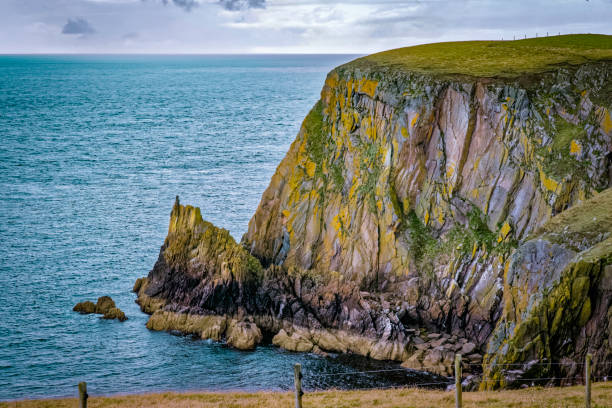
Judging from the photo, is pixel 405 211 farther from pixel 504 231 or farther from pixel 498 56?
pixel 498 56

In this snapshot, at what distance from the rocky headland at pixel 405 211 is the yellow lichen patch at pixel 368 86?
0.19 m

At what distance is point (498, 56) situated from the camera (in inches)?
2744

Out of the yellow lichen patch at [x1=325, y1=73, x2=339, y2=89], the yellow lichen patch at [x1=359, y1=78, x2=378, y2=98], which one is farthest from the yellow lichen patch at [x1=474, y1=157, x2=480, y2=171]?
the yellow lichen patch at [x1=325, y1=73, x2=339, y2=89]

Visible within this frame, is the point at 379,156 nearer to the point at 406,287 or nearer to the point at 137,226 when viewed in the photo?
the point at 406,287

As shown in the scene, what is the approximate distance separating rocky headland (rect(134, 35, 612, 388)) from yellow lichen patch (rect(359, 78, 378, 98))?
7.4 inches

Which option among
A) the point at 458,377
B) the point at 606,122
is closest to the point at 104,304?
the point at 606,122

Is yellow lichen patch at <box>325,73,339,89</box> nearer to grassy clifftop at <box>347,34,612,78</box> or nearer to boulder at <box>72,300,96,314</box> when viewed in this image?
grassy clifftop at <box>347,34,612,78</box>

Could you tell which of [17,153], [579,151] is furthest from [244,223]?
[17,153]

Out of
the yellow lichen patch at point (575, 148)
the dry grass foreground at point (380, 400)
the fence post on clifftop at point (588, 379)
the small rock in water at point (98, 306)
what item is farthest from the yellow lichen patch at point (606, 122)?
the small rock in water at point (98, 306)

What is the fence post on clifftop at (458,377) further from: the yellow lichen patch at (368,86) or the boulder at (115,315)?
the boulder at (115,315)

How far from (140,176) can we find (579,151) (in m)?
76.8

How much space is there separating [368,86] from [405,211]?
1238 centimetres

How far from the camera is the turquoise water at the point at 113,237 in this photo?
5291 centimetres

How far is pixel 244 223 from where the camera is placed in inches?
3460
